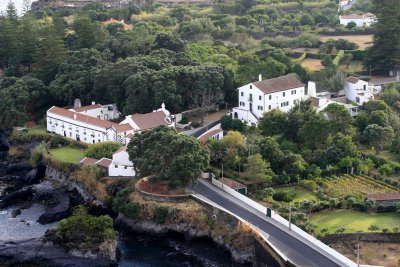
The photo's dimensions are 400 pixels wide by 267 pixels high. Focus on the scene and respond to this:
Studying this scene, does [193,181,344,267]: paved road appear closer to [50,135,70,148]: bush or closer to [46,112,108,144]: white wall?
[46,112,108,144]: white wall

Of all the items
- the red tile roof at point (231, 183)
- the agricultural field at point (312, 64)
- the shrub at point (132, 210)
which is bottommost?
the shrub at point (132, 210)

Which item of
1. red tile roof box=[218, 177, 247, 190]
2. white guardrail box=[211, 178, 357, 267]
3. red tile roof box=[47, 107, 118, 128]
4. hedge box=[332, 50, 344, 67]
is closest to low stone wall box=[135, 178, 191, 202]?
white guardrail box=[211, 178, 357, 267]

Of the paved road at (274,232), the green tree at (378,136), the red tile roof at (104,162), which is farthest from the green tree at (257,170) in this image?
the red tile roof at (104,162)

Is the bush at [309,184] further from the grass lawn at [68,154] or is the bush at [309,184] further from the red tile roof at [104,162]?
the grass lawn at [68,154]

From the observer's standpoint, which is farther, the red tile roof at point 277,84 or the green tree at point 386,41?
the green tree at point 386,41

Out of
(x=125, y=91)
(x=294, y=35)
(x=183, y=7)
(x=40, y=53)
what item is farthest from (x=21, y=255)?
(x=183, y=7)
